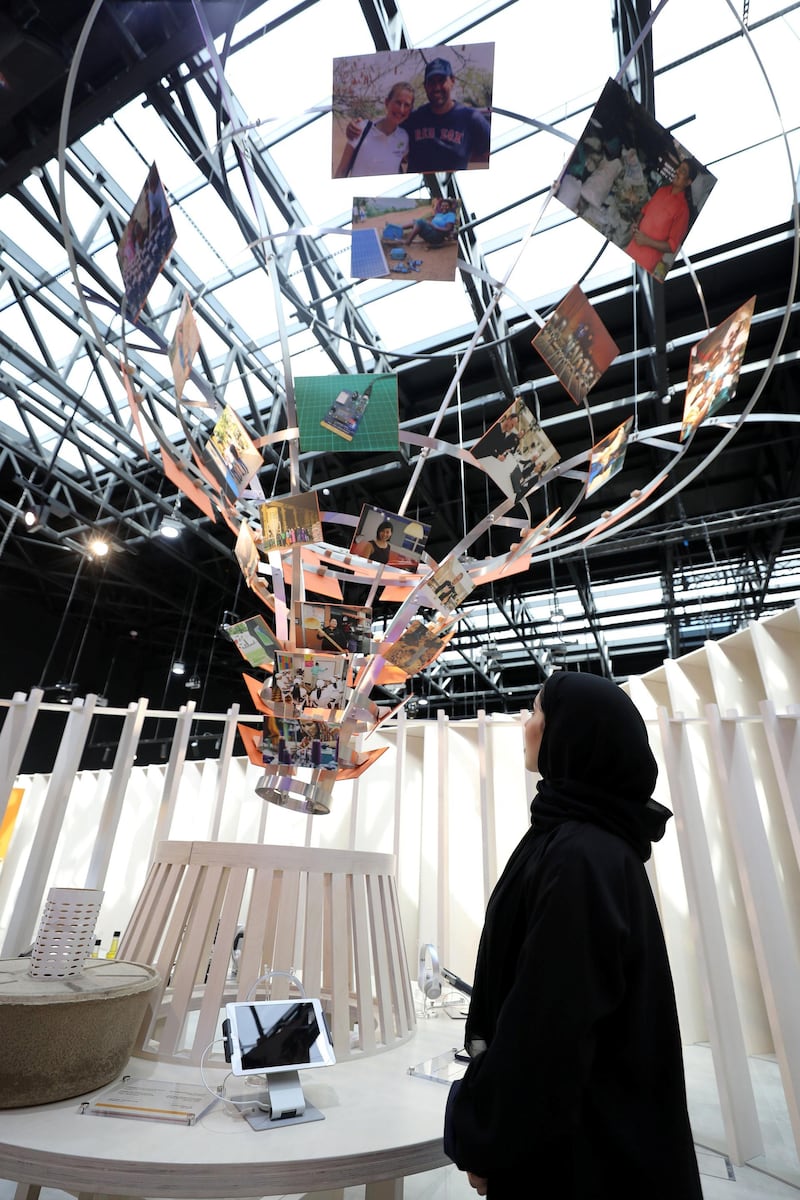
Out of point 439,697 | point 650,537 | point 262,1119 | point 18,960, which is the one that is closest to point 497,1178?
point 262,1119

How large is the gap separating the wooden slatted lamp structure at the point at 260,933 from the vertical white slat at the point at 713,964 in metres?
1.33

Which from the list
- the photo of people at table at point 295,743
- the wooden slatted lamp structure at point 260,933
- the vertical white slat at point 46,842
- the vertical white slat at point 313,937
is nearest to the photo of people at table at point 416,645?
the photo of people at table at point 295,743

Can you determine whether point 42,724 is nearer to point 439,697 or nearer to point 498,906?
point 439,697

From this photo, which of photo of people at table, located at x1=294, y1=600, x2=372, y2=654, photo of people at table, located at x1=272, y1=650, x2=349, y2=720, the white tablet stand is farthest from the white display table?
photo of people at table, located at x1=294, y1=600, x2=372, y2=654

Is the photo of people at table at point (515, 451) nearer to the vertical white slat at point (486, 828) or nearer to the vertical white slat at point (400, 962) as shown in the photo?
the vertical white slat at point (400, 962)

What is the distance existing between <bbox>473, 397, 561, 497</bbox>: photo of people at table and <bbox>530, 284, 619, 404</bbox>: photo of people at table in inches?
7.1

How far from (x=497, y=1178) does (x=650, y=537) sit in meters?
6.58

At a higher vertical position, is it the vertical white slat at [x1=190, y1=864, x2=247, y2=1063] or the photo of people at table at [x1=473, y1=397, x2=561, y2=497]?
the photo of people at table at [x1=473, y1=397, x2=561, y2=497]

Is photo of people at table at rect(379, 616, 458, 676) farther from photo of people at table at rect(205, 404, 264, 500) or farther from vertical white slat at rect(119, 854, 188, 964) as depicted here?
vertical white slat at rect(119, 854, 188, 964)

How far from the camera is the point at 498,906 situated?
4.23ft

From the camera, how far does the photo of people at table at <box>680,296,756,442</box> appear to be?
2225 mm

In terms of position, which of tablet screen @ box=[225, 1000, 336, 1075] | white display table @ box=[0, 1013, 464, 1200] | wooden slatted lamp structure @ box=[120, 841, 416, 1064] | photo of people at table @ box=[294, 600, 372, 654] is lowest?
white display table @ box=[0, 1013, 464, 1200]

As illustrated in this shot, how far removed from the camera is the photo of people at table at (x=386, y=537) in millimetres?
2262

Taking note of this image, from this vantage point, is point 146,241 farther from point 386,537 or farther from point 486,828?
point 486,828
